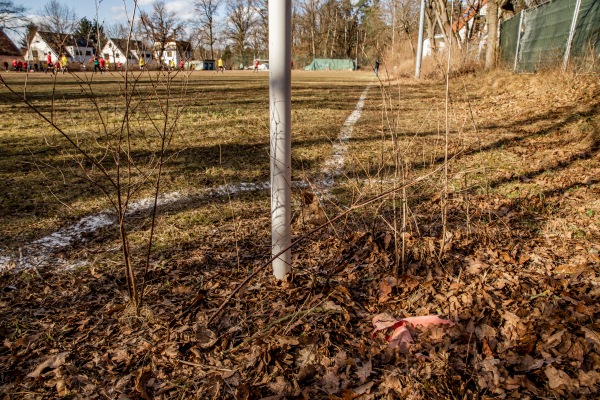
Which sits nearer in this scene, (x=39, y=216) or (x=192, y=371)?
(x=192, y=371)

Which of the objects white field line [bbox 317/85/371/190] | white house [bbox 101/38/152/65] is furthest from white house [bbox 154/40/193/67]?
white field line [bbox 317/85/371/190]

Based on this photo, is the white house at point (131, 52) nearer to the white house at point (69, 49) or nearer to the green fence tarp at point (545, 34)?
the white house at point (69, 49)

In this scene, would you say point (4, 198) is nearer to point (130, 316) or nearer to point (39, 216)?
point (39, 216)

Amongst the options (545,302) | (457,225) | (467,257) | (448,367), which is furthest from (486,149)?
(448,367)

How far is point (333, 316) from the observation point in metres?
2.24

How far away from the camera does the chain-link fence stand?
8.48 meters

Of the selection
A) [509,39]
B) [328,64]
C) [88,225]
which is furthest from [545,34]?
[328,64]

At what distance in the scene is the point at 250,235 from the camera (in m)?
3.38

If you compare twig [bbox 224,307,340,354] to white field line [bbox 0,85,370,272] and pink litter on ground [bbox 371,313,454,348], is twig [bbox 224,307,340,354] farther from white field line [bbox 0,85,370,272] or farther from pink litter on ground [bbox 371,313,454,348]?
white field line [bbox 0,85,370,272]

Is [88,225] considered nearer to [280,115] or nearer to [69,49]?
[69,49]

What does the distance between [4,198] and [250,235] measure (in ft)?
8.77

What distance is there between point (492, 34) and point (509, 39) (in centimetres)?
176

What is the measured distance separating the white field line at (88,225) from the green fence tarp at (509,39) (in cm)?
1192

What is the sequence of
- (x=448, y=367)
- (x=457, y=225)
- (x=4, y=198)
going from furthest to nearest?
(x=4, y=198) < (x=457, y=225) < (x=448, y=367)
